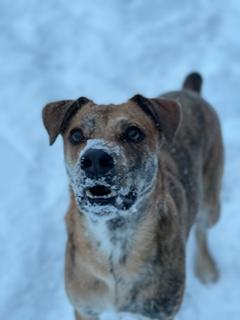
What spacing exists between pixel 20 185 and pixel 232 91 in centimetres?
288

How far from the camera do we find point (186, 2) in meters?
8.81

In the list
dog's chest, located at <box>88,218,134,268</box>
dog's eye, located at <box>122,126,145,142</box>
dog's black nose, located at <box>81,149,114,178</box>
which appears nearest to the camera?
dog's black nose, located at <box>81,149,114,178</box>

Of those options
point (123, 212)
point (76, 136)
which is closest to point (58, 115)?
point (76, 136)

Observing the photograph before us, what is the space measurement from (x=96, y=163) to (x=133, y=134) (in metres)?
0.55

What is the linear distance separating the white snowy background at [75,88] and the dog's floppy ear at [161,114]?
211cm

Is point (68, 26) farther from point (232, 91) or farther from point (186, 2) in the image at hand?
point (232, 91)

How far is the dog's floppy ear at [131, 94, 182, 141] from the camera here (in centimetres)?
435

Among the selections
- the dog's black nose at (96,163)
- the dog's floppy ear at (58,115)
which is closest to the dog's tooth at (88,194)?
the dog's black nose at (96,163)

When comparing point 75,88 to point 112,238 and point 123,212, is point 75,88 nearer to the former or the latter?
point 112,238

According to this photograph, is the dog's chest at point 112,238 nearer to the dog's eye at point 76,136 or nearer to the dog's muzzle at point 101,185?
the dog's muzzle at point 101,185

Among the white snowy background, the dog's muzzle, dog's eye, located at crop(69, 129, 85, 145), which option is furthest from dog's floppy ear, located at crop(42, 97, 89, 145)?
the white snowy background

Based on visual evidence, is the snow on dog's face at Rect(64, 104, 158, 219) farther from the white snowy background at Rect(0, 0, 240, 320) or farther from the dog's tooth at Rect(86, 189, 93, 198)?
the white snowy background at Rect(0, 0, 240, 320)

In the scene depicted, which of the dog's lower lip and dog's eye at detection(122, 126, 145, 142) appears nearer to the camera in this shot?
the dog's lower lip

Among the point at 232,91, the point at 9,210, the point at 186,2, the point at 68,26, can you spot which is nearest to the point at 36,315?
the point at 9,210
